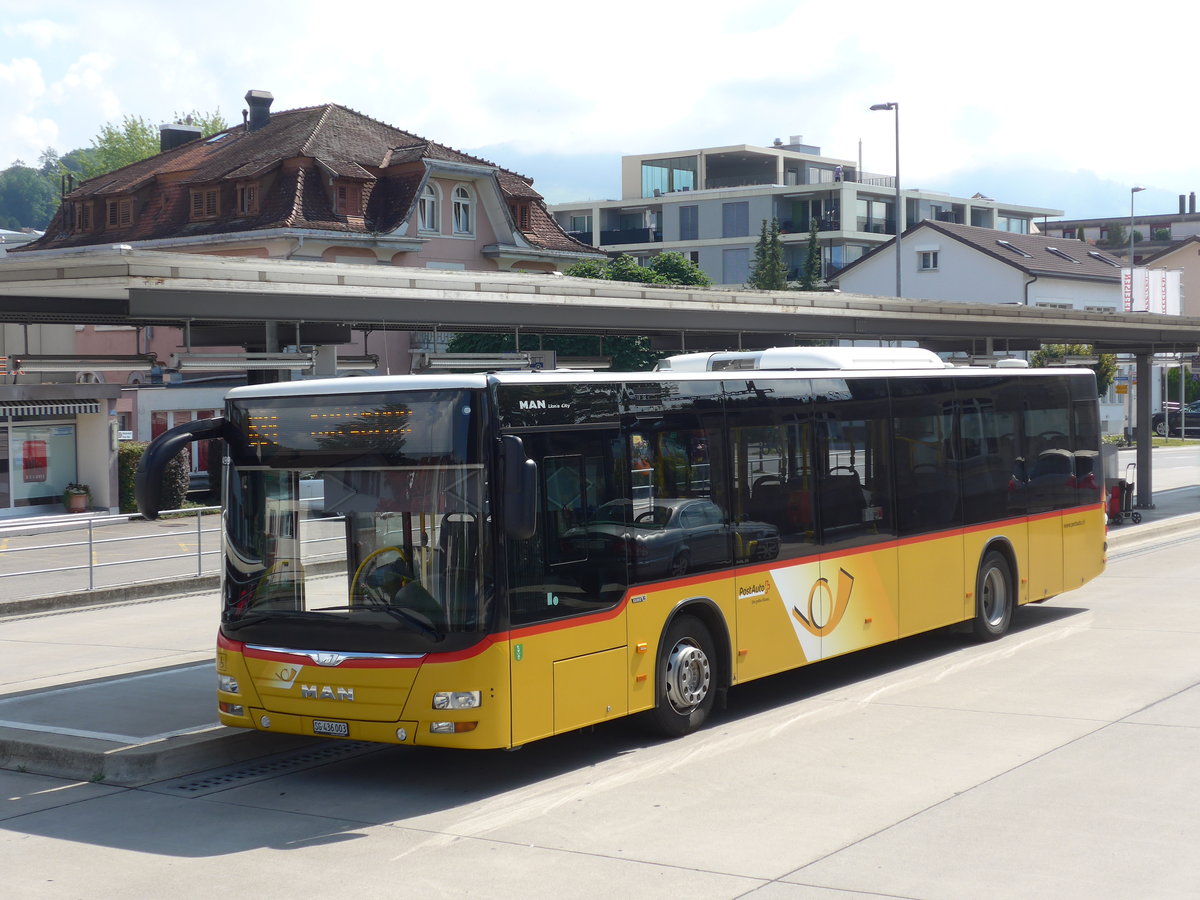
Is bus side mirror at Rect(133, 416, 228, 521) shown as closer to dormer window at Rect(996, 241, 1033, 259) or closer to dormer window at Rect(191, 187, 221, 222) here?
dormer window at Rect(191, 187, 221, 222)

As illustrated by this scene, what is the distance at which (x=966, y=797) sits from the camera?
8.66m

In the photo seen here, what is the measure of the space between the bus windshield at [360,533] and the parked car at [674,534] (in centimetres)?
93

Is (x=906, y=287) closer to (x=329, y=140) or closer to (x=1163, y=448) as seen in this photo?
(x=1163, y=448)

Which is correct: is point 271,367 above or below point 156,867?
above

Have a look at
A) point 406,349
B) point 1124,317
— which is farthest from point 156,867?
point 406,349

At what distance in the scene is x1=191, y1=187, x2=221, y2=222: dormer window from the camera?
A: 5166 centimetres

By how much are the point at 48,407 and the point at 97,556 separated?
1203 cm

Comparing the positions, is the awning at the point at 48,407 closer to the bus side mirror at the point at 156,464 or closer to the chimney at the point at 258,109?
the chimney at the point at 258,109

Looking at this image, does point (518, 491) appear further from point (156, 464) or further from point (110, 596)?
point (110, 596)

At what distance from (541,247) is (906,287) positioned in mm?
25664

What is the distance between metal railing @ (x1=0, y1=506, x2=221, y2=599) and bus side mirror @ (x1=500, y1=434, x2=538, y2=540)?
947 centimetres

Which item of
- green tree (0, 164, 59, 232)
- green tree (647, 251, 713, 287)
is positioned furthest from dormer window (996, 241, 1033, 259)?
green tree (0, 164, 59, 232)

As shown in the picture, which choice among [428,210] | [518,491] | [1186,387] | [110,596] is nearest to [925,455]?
[518,491]

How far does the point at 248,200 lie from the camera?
50.7m
